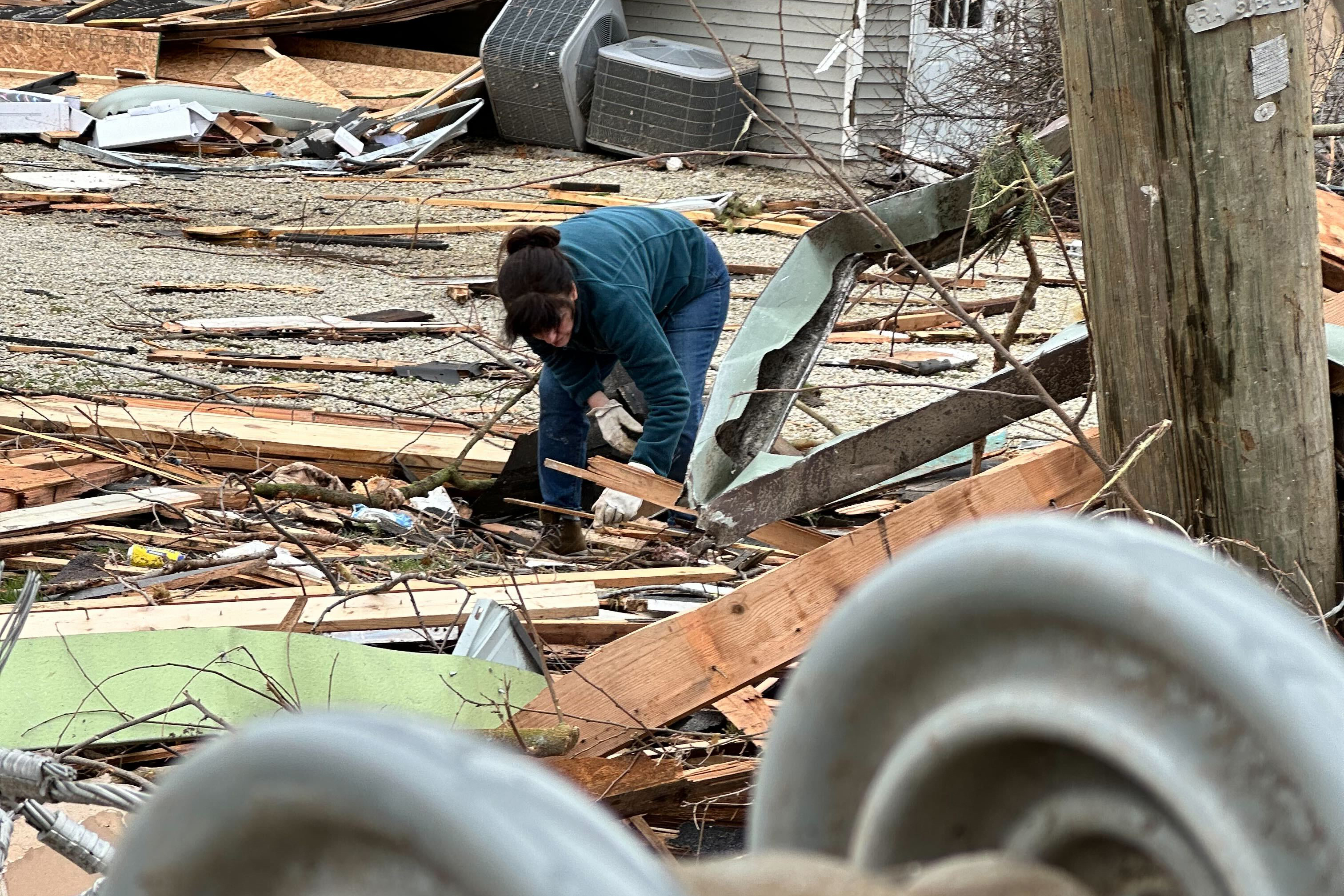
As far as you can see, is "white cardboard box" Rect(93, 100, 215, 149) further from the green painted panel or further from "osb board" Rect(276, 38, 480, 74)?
the green painted panel

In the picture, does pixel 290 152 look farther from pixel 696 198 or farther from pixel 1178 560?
pixel 1178 560

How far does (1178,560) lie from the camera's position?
76 cm

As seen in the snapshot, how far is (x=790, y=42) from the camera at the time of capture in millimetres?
19172

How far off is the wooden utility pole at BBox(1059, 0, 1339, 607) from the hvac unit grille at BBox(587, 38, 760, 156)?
15491 millimetres

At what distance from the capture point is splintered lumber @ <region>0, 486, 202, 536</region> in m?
5.29

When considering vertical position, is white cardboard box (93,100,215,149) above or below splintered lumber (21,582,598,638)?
above

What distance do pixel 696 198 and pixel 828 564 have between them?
12.7m

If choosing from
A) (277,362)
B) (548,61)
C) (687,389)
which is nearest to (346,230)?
(548,61)

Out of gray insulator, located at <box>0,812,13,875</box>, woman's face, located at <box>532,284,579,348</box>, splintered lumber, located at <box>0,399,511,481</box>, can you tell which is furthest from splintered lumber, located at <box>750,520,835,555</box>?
gray insulator, located at <box>0,812,13,875</box>

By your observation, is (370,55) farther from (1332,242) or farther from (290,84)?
(1332,242)

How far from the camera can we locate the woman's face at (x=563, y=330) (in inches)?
202

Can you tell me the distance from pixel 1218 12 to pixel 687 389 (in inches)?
142

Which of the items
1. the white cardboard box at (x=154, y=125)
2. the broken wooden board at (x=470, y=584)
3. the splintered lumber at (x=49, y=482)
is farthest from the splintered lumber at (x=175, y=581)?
the white cardboard box at (x=154, y=125)

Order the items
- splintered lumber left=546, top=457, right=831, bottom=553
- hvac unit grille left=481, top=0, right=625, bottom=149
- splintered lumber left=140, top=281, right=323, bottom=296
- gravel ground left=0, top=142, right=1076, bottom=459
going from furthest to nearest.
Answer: hvac unit grille left=481, top=0, right=625, bottom=149
splintered lumber left=140, top=281, right=323, bottom=296
gravel ground left=0, top=142, right=1076, bottom=459
splintered lumber left=546, top=457, right=831, bottom=553
